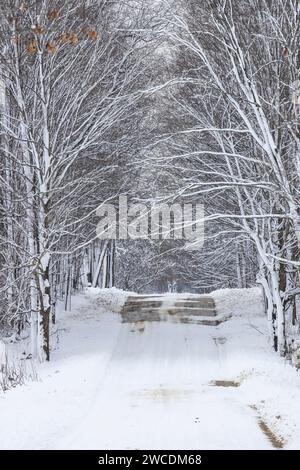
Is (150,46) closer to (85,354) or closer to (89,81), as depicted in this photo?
(89,81)

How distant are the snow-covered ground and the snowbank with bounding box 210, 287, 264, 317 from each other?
2491 millimetres

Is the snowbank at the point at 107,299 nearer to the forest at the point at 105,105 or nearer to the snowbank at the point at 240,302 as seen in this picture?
the snowbank at the point at 240,302

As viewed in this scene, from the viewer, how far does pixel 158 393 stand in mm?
11906

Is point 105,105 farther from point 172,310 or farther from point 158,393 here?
point 172,310

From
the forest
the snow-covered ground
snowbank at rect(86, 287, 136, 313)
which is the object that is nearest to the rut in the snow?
snowbank at rect(86, 287, 136, 313)

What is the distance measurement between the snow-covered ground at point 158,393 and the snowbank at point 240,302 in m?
2.49

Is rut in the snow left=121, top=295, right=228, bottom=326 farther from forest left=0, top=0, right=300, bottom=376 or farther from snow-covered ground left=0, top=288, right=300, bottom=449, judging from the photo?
forest left=0, top=0, right=300, bottom=376

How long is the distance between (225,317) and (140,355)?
6481mm

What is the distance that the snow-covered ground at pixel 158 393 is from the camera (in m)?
8.52

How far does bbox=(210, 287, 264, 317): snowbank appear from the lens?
Result: 910 inches

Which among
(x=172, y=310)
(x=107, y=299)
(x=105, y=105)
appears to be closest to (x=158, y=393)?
(x=105, y=105)

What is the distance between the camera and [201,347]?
17.1m
